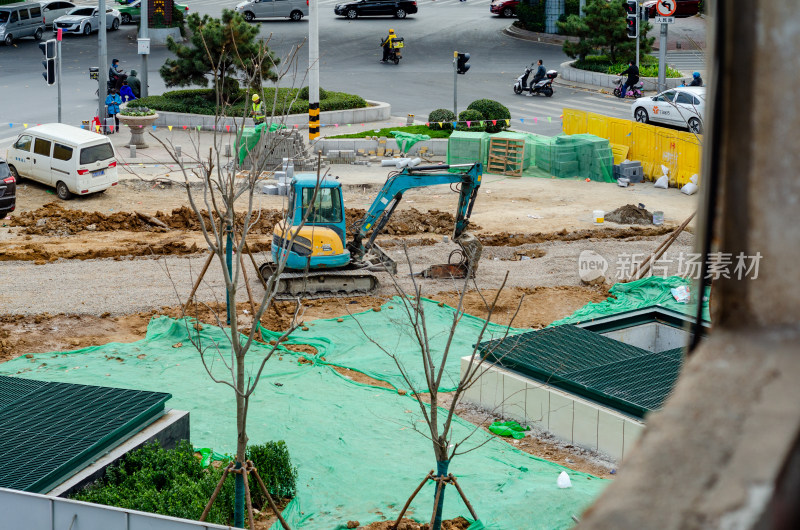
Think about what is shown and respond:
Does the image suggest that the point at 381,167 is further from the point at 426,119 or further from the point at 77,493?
the point at 77,493

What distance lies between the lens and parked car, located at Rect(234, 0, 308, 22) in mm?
53531

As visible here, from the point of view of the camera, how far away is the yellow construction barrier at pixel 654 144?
91.4 feet

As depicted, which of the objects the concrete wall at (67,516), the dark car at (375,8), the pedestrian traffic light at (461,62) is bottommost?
the concrete wall at (67,516)

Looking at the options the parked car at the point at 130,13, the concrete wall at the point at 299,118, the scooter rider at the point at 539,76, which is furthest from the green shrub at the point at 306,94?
the parked car at the point at 130,13

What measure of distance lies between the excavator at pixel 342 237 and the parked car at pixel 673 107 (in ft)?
46.8

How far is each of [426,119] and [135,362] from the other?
21517 millimetres

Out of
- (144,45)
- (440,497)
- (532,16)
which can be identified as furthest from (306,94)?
(440,497)

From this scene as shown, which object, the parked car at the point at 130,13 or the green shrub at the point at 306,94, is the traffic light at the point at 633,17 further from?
the parked car at the point at 130,13

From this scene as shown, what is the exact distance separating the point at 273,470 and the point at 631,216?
15303mm

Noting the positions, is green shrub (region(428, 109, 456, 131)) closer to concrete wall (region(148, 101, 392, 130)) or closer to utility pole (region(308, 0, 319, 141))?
concrete wall (region(148, 101, 392, 130))

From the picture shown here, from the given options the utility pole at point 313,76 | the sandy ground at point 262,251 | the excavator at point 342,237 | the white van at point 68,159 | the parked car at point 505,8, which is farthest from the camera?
the parked car at point 505,8

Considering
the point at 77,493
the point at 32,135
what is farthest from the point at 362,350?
the point at 32,135

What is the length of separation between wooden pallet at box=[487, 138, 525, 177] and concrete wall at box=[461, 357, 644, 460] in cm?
1567

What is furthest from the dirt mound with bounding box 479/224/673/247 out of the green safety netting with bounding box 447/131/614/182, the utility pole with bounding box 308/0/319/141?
the utility pole with bounding box 308/0/319/141
